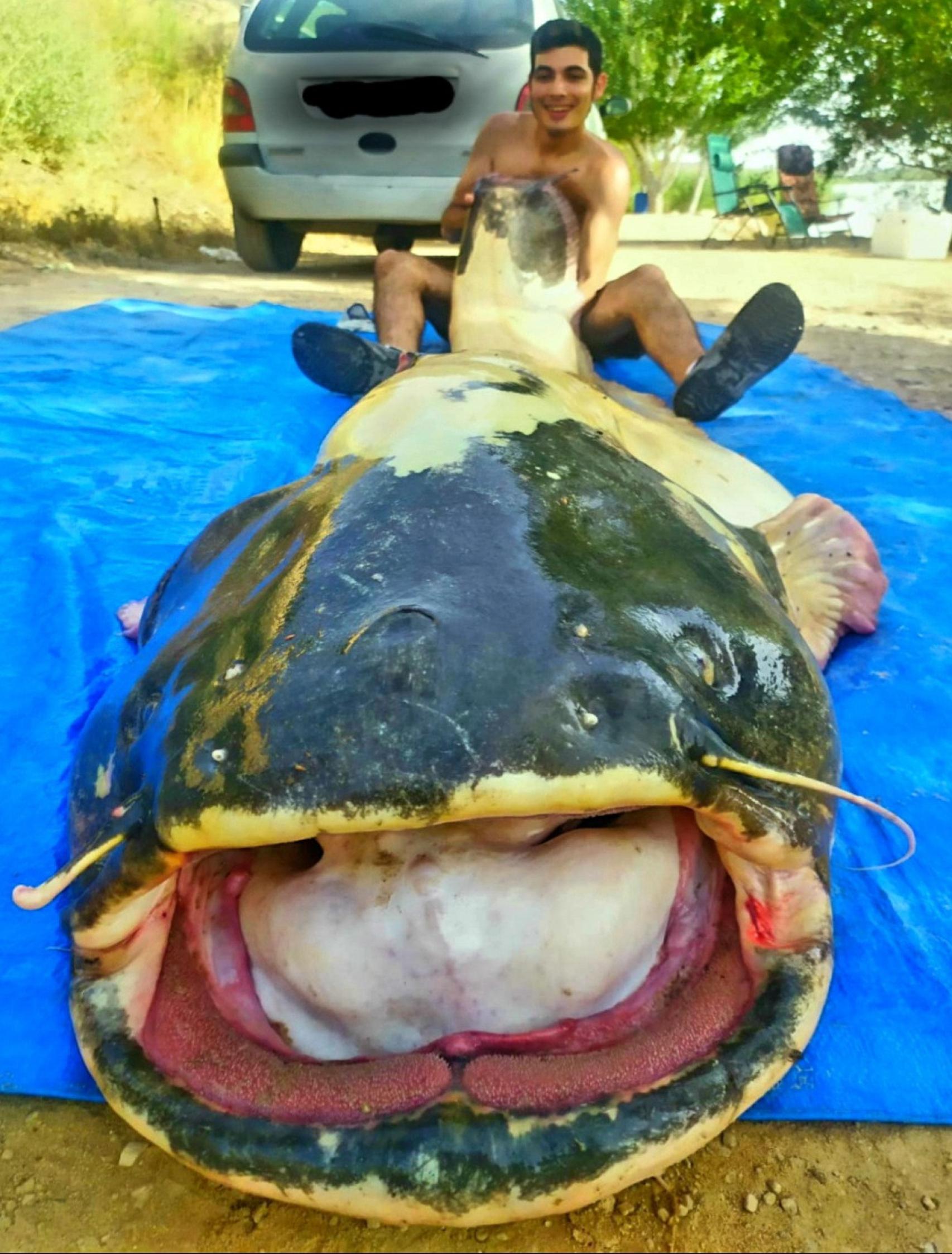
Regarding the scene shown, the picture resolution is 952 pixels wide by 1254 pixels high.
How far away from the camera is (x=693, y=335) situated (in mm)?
3730

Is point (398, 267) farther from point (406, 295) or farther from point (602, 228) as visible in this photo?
point (602, 228)

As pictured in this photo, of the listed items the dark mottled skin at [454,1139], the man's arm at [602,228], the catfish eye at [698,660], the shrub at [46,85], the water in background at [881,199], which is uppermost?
the catfish eye at [698,660]

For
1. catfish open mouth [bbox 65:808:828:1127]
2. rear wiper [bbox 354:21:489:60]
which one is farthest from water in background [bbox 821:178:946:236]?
catfish open mouth [bbox 65:808:828:1127]

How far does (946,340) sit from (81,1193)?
653 cm

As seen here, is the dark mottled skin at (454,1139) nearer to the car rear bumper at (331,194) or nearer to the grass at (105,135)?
the car rear bumper at (331,194)

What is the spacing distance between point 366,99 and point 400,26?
47cm

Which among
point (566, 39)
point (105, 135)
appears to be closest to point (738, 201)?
point (105, 135)

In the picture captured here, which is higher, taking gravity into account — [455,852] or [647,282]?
[455,852]

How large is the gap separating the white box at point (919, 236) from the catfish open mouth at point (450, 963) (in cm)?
1257

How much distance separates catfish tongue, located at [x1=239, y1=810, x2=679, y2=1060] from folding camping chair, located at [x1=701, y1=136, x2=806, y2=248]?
14619mm

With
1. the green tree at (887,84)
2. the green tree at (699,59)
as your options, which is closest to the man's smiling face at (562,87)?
the green tree at (887,84)

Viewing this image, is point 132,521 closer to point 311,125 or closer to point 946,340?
point 311,125

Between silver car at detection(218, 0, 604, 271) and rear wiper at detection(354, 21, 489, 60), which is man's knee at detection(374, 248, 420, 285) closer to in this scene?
silver car at detection(218, 0, 604, 271)

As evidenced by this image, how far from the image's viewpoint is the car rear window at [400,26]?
6258mm
